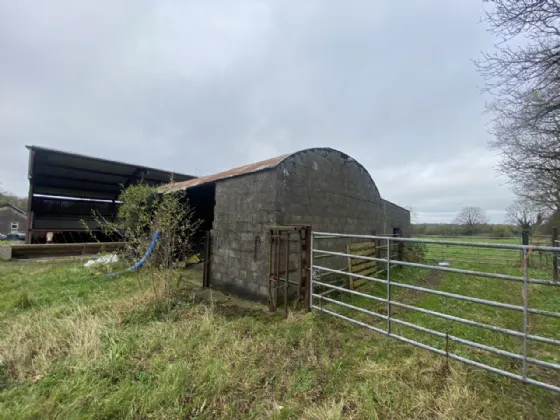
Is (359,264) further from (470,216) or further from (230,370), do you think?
(470,216)

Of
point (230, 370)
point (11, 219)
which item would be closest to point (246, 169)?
point (230, 370)

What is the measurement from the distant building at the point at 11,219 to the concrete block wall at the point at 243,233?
167 ft

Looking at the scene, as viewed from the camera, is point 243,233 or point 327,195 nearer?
point 243,233

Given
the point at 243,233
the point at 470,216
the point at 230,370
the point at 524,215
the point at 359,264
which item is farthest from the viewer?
the point at 470,216

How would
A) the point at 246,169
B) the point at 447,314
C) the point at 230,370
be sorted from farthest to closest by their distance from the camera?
the point at 246,169
the point at 447,314
the point at 230,370

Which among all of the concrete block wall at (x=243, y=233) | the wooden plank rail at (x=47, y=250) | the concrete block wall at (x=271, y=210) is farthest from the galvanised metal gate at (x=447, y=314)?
the wooden plank rail at (x=47, y=250)

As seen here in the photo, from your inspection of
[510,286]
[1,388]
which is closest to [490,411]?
[1,388]

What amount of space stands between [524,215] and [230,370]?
27501 millimetres

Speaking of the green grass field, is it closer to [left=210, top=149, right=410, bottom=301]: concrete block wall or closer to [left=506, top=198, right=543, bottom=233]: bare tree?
[left=210, top=149, right=410, bottom=301]: concrete block wall

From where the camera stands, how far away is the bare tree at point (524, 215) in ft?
54.8

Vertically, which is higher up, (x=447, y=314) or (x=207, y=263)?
(x=207, y=263)

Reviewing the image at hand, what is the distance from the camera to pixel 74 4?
4527 mm

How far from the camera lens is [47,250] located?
30.9 ft

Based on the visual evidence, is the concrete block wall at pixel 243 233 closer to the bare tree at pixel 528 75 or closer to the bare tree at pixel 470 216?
the bare tree at pixel 528 75
